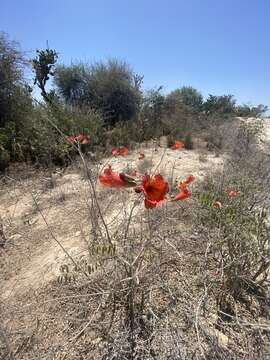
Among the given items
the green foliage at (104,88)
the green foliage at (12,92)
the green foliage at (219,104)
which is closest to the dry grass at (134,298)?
the green foliage at (12,92)

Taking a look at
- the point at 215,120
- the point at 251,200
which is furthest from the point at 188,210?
the point at 215,120

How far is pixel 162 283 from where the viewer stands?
5.55ft

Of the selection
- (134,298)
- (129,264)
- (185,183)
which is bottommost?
(134,298)

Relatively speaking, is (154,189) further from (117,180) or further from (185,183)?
(185,183)

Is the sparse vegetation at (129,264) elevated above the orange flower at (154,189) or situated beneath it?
situated beneath

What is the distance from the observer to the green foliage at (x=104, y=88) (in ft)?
34.7

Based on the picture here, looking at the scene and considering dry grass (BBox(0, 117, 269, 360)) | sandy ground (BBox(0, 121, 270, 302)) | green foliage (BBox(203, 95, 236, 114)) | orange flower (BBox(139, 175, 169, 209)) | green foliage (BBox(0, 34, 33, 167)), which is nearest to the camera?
orange flower (BBox(139, 175, 169, 209))

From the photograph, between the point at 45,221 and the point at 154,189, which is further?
the point at 45,221

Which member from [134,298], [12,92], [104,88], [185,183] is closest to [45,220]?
[134,298]

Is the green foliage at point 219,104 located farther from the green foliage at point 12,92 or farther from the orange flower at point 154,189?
the orange flower at point 154,189

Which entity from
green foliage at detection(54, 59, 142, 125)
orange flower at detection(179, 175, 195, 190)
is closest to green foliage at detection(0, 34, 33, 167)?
green foliage at detection(54, 59, 142, 125)

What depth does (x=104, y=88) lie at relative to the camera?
10.6 m

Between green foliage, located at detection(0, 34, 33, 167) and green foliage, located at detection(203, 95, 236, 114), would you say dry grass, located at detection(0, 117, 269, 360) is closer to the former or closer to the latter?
green foliage, located at detection(0, 34, 33, 167)

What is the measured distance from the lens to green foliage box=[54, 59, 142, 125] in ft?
34.7
